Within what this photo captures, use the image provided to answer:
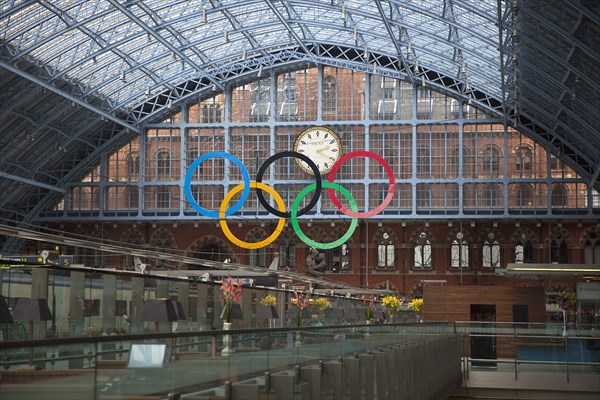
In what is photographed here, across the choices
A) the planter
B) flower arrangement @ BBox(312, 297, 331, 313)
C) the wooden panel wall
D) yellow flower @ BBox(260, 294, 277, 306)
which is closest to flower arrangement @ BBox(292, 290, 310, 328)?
yellow flower @ BBox(260, 294, 277, 306)

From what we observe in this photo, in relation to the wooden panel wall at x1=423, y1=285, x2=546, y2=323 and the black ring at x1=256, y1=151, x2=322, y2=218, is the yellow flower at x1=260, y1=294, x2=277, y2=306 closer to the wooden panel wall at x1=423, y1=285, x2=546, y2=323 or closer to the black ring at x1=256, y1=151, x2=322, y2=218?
the black ring at x1=256, y1=151, x2=322, y2=218

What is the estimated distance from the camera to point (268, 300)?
30047mm

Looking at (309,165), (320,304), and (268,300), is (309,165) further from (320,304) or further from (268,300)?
(268,300)

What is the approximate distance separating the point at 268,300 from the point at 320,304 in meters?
4.45

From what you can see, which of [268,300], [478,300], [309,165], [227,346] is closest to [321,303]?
[268,300]

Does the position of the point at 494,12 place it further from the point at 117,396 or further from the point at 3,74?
the point at 117,396

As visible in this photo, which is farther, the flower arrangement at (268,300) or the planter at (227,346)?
the flower arrangement at (268,300)

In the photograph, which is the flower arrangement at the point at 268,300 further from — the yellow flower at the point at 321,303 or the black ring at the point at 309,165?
the black ring at the point at 309,165

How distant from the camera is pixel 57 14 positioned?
45.4m

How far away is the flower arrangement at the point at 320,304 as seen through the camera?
33.8 metres

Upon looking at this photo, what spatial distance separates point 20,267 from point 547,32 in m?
25.8

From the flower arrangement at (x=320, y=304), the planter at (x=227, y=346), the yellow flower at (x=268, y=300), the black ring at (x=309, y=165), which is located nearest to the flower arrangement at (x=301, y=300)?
the yellow flower at (x=268, y=300)

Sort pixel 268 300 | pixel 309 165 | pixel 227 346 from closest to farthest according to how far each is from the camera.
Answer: pixel 227 346
pixel 268 300
pixel 309 165

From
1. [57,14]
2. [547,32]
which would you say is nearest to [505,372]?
[547,32]
